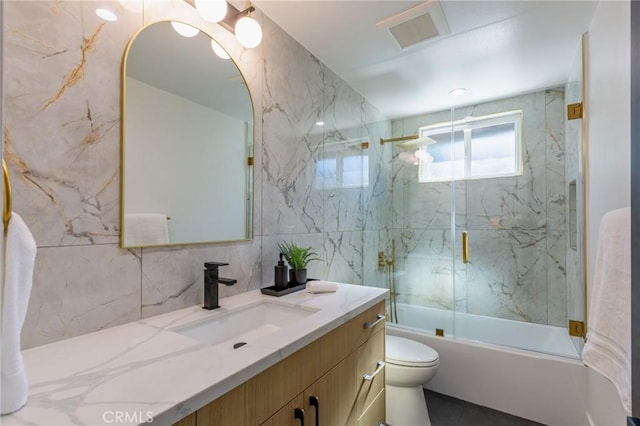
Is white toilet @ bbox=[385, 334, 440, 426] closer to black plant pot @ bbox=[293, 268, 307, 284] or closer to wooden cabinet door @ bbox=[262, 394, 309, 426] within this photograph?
black plant pot @ bbox=[293, 268, 307, 284]

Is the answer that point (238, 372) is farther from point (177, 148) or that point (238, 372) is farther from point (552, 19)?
point (552, 19)

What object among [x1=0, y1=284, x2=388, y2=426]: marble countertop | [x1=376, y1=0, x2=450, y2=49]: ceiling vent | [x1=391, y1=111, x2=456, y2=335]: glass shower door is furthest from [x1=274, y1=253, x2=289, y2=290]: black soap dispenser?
[x1=391, y1=111, x2=456, y2=335]: glass shower door

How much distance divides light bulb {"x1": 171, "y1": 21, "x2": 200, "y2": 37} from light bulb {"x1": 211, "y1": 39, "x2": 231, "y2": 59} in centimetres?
8

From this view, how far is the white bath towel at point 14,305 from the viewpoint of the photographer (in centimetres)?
54

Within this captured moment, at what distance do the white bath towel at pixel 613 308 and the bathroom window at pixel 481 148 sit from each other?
224 cm

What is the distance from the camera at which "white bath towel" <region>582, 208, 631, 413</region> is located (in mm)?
781


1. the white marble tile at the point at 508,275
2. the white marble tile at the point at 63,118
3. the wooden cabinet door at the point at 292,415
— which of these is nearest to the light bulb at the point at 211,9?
the white marble tile at the point at 63,118

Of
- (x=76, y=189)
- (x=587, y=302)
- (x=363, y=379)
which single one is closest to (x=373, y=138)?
(x=587, y=302)

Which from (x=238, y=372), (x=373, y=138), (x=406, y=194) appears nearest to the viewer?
(x=238, y=372)

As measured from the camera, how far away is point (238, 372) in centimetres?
72

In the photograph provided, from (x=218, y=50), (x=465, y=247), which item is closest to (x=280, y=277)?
(x=218, y=50)

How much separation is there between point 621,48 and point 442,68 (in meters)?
1.16

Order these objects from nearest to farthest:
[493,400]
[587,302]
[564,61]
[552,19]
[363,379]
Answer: [363,379], [552,19], [587,302], [493,400], [564,61]

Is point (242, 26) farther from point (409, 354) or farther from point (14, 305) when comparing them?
point (409, 354)
